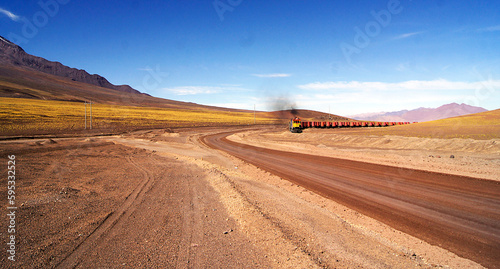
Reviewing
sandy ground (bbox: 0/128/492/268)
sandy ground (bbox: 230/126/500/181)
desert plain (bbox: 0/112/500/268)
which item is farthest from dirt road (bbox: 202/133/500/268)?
sandy ground (bbox: 230/126/500/181)

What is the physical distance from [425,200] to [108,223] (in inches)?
369

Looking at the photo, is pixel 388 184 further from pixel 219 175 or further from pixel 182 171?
pixel 182 171

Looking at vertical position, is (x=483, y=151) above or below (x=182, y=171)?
above

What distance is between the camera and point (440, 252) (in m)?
4.95

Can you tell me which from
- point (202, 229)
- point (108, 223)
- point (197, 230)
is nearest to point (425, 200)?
point (202, 229)

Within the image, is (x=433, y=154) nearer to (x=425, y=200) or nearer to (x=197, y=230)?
(x=425, y=200)

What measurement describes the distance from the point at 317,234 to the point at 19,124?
5094 cm

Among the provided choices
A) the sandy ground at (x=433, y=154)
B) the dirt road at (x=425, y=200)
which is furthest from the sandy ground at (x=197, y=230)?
the sandy ground at (x=433, y=154)

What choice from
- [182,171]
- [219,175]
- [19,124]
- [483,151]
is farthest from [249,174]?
[19,124]

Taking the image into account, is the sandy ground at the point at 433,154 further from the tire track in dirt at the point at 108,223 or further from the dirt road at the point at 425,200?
the tire track in dirt at the point at 108,223

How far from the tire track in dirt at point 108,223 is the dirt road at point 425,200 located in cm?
644

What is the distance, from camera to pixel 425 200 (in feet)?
26.6

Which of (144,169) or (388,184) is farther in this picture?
(144,169)

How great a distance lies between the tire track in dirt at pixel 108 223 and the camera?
4.46 meters
